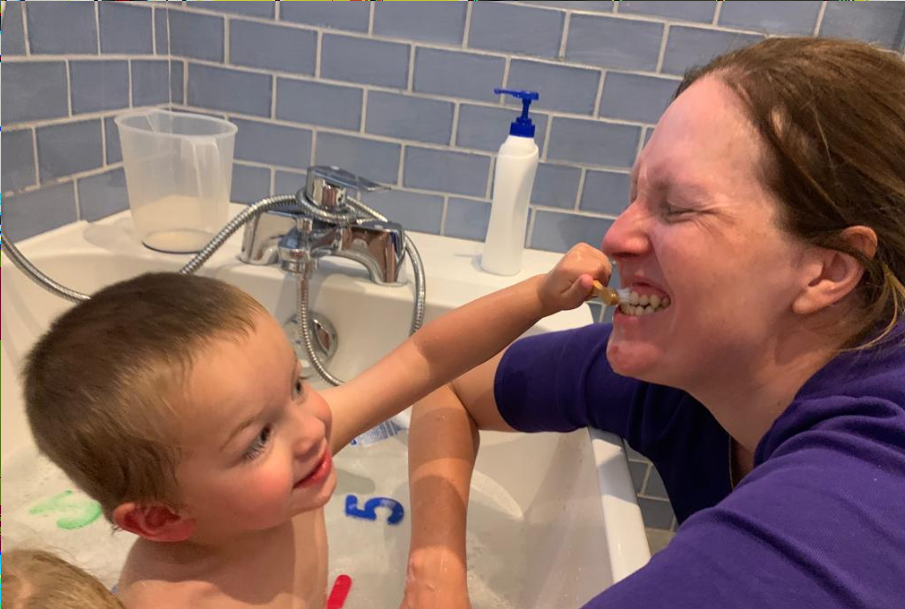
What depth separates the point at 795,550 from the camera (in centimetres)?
50

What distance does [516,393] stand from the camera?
3.24 ft

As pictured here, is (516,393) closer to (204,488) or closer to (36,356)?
(204,488)

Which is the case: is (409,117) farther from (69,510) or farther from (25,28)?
(69,510)

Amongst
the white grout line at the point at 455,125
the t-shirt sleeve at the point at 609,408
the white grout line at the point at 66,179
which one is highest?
the white grout line at the point at 455,125

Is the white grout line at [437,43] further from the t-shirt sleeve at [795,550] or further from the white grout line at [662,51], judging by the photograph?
the t-shirt sleeve at [795,550]

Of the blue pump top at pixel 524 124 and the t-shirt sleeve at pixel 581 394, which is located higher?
the blue pump top at pixel 524 124

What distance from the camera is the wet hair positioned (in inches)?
23.9

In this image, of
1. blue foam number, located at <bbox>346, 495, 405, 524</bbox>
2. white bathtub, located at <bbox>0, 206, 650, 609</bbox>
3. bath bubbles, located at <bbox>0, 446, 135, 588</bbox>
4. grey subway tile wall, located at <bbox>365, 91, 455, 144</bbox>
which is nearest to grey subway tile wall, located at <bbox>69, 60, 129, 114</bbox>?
white bathtub, located at <bbox>0, 206, 650, 609</bbox>

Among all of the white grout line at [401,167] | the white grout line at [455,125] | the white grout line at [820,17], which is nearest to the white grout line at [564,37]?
the white grout line at [455,125]

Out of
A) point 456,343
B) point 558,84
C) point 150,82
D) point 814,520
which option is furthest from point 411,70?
point 814,520

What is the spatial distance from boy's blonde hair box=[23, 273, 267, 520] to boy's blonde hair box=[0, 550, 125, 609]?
0.08 metres

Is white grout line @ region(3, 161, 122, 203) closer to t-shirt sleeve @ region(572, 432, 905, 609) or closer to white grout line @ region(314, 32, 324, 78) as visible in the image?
white grout line @ region(314, 32, 324, 78)

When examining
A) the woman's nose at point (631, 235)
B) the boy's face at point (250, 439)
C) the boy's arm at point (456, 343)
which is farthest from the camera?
the boy's arm at point (456, 343)

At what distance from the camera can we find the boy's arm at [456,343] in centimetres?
83
